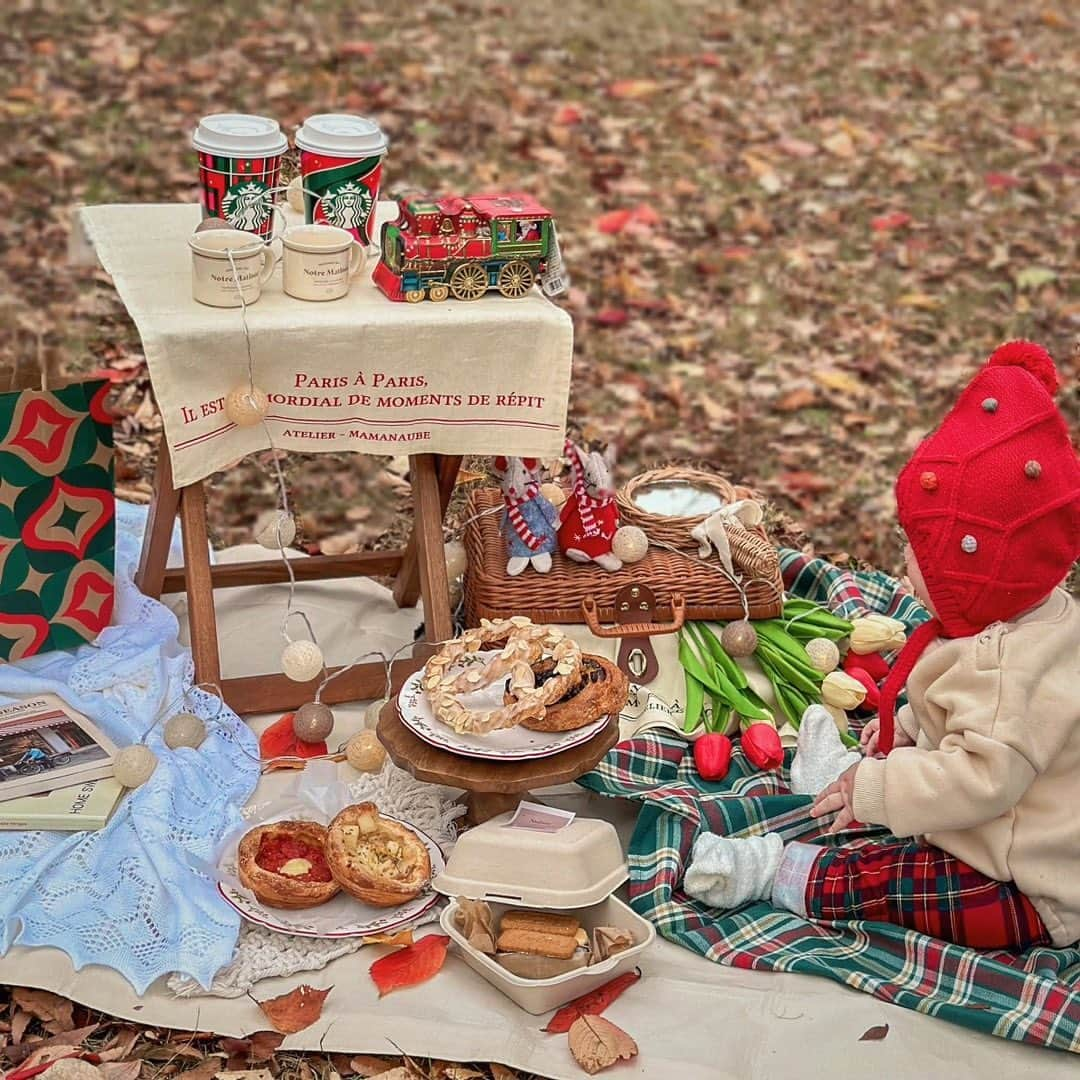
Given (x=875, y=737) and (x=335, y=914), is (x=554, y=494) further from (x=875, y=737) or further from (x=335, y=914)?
(x=335, y=914)

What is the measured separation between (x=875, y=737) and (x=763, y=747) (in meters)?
0.30

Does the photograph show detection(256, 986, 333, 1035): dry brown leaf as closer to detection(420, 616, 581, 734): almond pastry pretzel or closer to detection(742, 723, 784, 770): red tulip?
detection(420, 616, 581, 734): almond pastry pretzel

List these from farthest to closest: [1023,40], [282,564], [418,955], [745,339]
A: [1023,40]
[745,339]
[282,564]
[418,955]

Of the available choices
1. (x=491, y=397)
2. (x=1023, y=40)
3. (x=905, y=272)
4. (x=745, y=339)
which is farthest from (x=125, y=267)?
(x=1023, y=40)

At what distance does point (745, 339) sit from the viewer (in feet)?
17.6

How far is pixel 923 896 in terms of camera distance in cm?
258

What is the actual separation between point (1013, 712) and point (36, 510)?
6.56 ft

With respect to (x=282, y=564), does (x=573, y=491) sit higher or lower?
higher

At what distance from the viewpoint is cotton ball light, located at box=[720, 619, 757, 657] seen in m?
3.25

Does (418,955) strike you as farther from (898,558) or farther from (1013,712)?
(898,558)

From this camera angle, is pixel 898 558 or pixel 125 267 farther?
pixel 898 558

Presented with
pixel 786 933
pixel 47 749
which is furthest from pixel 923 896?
pixel 47 749

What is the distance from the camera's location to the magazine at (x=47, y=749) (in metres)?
2.82

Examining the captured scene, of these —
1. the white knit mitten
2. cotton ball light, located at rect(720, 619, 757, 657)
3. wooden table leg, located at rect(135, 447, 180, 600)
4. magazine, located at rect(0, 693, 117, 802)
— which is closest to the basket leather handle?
cotton ball light, located at rect(720, 619, 757, 657)
